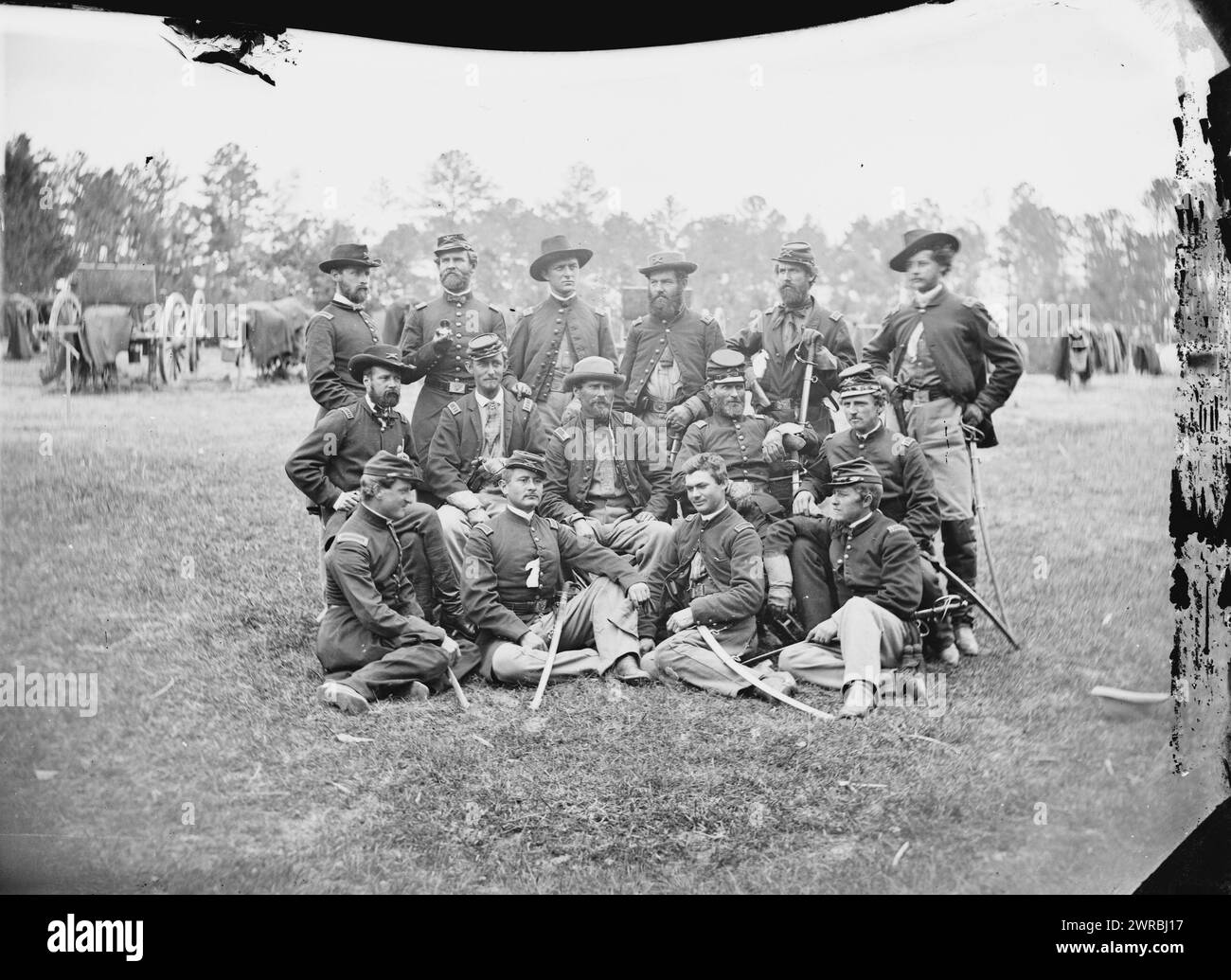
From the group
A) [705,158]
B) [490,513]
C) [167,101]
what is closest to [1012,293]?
[705,158]

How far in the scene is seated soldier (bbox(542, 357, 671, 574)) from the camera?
17.7 ft

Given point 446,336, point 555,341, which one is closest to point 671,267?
point 555,341

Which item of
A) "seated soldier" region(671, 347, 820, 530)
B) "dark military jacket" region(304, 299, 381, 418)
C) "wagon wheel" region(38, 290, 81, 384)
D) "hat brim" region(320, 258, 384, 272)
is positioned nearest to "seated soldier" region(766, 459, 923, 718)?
"seated soldier" region(671, 347, 820, 530)

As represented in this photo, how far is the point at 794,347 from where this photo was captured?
17.9 ft

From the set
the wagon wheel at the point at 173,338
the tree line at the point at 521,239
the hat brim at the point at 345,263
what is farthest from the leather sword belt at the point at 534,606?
the wagon wheel at the point at 173,338

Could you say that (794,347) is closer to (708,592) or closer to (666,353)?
(666,353)

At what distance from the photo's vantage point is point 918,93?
5336 mm

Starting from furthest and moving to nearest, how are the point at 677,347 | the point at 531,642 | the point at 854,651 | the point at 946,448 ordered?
the point at 677,347 → the point at 946,448 → the point at 531,642 → the point at 854,651

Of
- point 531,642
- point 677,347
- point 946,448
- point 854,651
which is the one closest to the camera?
point 854,651

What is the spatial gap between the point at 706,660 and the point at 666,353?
1.41 metres

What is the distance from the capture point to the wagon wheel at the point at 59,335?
17.7ft

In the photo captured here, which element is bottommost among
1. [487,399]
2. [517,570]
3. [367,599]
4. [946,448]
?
[367,599]

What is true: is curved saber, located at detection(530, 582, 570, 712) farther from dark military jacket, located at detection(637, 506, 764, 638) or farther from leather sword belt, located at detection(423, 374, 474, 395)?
leather sword belt, located at detection(423, 374, 474, 395)

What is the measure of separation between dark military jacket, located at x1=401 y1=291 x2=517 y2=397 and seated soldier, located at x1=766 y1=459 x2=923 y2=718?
161cm
